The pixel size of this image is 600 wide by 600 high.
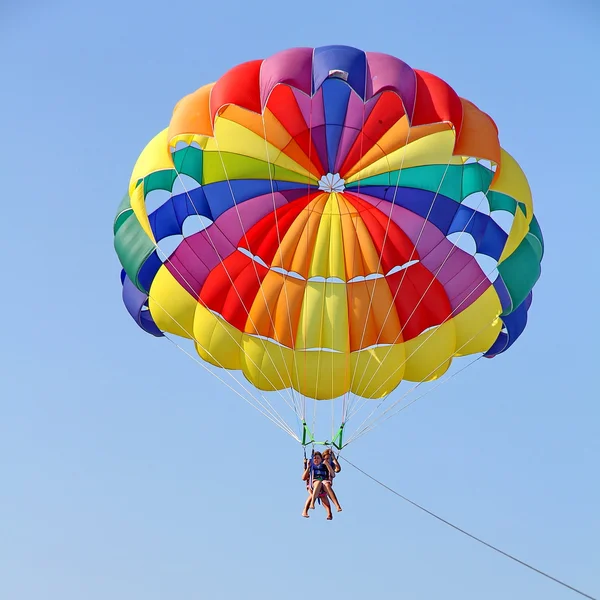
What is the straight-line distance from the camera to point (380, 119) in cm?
1770

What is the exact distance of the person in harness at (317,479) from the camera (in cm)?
1695

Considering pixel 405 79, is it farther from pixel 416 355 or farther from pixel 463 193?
pixel 416 355

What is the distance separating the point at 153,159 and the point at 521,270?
15.5 feet

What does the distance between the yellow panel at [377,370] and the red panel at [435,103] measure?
3.18 metres

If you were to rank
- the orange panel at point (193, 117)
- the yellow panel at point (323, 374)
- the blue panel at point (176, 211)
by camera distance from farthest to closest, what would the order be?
the yellow panel at point (323, 374) → the blue panel at point (176, 211) → the orange panel at point (193, 117)

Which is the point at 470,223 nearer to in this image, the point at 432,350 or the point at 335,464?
the point at 432,350

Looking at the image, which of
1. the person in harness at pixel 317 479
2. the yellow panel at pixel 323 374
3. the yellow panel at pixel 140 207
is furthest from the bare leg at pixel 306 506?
the yellow panel at pixel 140 207

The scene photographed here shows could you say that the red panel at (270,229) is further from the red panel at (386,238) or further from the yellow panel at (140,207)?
the yellow panel at (140,207)

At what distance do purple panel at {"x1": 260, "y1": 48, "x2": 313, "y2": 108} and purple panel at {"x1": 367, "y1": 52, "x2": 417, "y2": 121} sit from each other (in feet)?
2.42

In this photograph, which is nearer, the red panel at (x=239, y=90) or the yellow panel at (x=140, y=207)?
the red panel at (x=239, y=90)

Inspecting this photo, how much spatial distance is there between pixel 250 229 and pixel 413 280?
217 centimetres

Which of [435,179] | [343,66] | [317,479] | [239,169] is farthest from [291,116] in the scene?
[317,479]

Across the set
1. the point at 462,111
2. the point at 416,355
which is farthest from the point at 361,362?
the point at 462,111

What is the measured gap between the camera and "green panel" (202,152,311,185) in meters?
17.9
